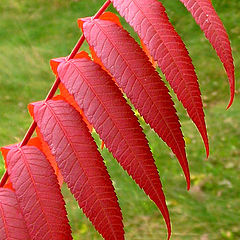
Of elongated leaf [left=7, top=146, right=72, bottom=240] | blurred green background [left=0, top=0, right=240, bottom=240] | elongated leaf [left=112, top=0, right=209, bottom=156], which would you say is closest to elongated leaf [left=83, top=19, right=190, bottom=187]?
elongated leaf [left=112, top=0, right=209, bottom=156]

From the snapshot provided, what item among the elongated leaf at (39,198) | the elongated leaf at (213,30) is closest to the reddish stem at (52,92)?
the elongated leaf at (39,198)

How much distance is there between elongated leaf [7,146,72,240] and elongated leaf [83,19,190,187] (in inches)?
6.6

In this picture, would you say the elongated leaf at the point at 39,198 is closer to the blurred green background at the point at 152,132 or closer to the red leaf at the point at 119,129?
the red leaf at the point at 119,129

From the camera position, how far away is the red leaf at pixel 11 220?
25.9 inches

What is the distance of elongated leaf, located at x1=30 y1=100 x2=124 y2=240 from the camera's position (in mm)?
609

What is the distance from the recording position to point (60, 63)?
71 centimetres

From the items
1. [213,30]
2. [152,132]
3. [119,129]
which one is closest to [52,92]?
[119,129]

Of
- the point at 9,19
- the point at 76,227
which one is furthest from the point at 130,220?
the point at 9,19

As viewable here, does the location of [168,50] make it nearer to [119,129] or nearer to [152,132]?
[119,129]

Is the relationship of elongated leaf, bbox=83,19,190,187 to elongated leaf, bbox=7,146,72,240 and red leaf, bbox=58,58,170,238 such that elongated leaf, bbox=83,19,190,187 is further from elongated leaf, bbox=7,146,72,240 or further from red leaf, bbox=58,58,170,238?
elongated leaf, bbox=7,146,72,240

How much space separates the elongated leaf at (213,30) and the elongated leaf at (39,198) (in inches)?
11.4

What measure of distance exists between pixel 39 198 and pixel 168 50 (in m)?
0.27

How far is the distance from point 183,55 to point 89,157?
19cm

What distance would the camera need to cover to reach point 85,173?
2.04 ft
